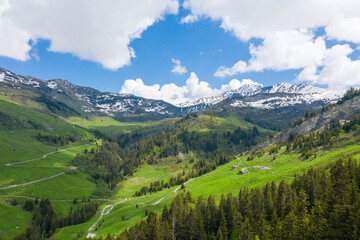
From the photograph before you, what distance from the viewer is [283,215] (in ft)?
177

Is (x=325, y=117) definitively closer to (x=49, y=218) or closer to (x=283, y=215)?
(x=283, y=215)

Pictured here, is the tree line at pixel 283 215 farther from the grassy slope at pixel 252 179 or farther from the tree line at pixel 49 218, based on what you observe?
the tree line at pixel 49 218

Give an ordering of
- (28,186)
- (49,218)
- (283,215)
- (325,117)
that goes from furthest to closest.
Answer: (325,117), (28,186), (49,218), (283,215)

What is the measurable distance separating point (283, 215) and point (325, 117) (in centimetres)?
15754

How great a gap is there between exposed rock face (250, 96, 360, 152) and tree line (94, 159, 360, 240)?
410 ft

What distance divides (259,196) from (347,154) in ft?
235

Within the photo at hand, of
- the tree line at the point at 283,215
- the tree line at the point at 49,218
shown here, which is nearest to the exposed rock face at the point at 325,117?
the tree line at the point at 283,215

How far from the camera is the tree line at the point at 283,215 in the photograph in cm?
3848

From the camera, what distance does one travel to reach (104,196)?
17038cm

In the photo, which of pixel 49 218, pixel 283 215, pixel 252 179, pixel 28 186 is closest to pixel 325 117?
pixel 252 179

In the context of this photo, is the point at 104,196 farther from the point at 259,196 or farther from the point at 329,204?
the point at 329,204

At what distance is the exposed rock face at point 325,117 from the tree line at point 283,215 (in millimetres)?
125018

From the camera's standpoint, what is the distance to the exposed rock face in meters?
162

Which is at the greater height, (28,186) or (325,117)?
(325,117)
